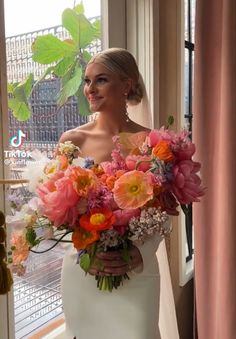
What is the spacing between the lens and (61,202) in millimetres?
868

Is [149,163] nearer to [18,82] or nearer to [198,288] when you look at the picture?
[18,82]

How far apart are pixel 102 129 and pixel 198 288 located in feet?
3.65

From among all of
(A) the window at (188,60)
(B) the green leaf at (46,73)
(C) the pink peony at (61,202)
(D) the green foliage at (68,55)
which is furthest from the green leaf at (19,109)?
(A) the window at (188,60)

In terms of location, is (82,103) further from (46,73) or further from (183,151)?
(183,151)

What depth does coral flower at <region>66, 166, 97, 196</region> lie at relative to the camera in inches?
34.4

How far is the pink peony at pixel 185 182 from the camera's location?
96cm

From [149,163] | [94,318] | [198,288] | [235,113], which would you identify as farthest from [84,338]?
[235,113]

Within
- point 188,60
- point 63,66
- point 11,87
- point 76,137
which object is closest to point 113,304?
point 76,137

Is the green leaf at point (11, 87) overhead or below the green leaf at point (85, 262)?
overhead

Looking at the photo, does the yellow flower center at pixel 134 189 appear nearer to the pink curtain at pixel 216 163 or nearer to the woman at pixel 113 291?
the woman at pixel 113 291

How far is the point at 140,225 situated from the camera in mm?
900

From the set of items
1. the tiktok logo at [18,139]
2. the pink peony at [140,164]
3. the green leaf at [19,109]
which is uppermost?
the green leaf at [19,109]

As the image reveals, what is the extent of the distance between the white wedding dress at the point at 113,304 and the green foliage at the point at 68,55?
1.79 ft

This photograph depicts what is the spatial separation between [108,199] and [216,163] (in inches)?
43.5
